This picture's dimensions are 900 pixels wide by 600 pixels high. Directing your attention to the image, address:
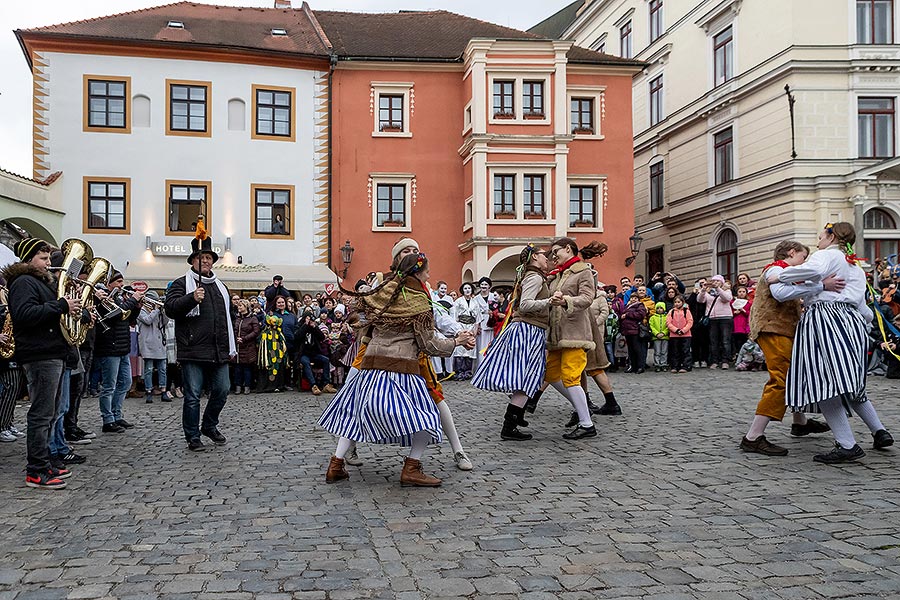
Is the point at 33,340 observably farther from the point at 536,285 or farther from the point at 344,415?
the point at 536,285

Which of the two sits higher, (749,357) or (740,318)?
(740,318)

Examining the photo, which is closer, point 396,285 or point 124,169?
point 396,285

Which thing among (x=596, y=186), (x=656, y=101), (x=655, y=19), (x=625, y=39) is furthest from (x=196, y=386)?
(x=625, y=39)

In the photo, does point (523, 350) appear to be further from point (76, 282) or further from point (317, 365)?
point (317, 365)

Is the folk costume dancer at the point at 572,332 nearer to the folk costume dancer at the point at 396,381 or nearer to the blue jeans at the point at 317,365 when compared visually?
the folk costume dancer at the point at 396,381

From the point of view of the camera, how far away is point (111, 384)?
32.0 feet

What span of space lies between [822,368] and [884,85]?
24716 millimetres

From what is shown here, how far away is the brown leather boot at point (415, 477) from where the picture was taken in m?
6.36

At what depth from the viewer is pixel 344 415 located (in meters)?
6.48

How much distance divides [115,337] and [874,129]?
26319 mm

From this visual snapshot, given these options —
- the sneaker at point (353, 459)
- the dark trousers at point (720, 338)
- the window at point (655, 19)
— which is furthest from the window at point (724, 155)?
the sneaker at point (353, 459)

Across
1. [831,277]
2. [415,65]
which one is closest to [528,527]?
[831,277]

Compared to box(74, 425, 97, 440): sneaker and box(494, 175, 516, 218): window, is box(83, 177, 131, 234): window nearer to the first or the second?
box(494, 175, 516, 218): window

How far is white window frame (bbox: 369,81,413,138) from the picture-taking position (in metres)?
29.8
